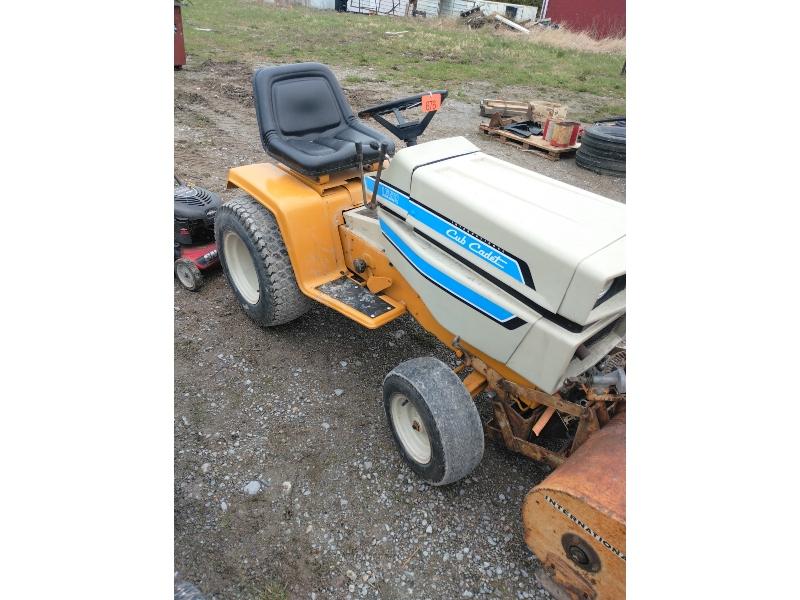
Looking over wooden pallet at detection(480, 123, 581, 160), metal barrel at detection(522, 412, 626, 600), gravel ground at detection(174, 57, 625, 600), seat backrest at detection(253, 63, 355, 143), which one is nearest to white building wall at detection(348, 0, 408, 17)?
wooden pallet at detection(480, 123, 581, 160)

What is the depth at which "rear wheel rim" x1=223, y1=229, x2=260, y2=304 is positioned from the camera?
130 inches

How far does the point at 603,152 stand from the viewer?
664 centimetres

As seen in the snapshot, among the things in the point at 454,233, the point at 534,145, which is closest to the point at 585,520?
the point at 454,233

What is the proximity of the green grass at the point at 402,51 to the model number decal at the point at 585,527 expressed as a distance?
31.0ft

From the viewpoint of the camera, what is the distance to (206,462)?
8.13 feet

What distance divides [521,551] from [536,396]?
694 mm

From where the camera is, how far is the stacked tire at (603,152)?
6539mm

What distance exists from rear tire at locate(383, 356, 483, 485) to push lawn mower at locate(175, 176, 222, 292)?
2052mm

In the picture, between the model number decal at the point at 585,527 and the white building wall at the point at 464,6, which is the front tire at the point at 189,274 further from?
the white building wall at the point at 464,6

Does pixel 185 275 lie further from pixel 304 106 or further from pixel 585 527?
pixel 585 527

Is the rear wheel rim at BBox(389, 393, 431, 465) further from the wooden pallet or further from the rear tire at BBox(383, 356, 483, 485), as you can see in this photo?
the wooden pallet

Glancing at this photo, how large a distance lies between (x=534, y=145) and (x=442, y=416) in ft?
20.0

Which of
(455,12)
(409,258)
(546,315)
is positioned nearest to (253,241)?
(409,258)

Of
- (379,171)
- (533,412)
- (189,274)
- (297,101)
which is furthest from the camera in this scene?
(189,274)
